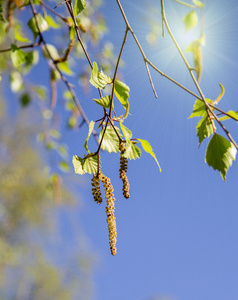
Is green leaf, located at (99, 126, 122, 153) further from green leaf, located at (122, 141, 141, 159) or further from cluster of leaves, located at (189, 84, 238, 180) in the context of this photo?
cluster of leaves, located at (189, 84, 238, 180)

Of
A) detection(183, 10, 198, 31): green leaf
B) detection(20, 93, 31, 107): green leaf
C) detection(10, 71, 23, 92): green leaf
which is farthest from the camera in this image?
detection(20, 93, 31, 107): green leaf

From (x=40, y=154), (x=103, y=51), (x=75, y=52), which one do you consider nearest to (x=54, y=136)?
(x=75, y=52)

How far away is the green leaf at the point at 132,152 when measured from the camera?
634mm

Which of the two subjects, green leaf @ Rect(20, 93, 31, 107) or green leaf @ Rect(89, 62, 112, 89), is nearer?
green leaf @ Rect(89, 62, 112, 89)

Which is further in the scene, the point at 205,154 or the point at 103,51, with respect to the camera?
the point at 103,51

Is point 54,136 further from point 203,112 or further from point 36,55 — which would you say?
point 203,112

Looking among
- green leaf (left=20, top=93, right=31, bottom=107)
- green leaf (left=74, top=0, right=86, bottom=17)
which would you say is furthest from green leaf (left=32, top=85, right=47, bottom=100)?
green leaf (left=74, top=0, right=86, bottom=17)

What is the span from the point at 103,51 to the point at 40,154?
39.5 ft

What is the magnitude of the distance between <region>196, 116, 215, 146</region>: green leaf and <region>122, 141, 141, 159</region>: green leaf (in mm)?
117

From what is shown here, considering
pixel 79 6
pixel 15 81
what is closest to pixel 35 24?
pixel 79 6

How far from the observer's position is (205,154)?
64 centimetres

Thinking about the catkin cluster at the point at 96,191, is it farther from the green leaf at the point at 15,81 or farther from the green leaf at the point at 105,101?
the green leaf at the point at 15,81

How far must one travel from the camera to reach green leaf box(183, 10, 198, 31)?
1.93 feet

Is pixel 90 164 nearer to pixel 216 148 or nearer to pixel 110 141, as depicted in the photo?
pixel 110 141
